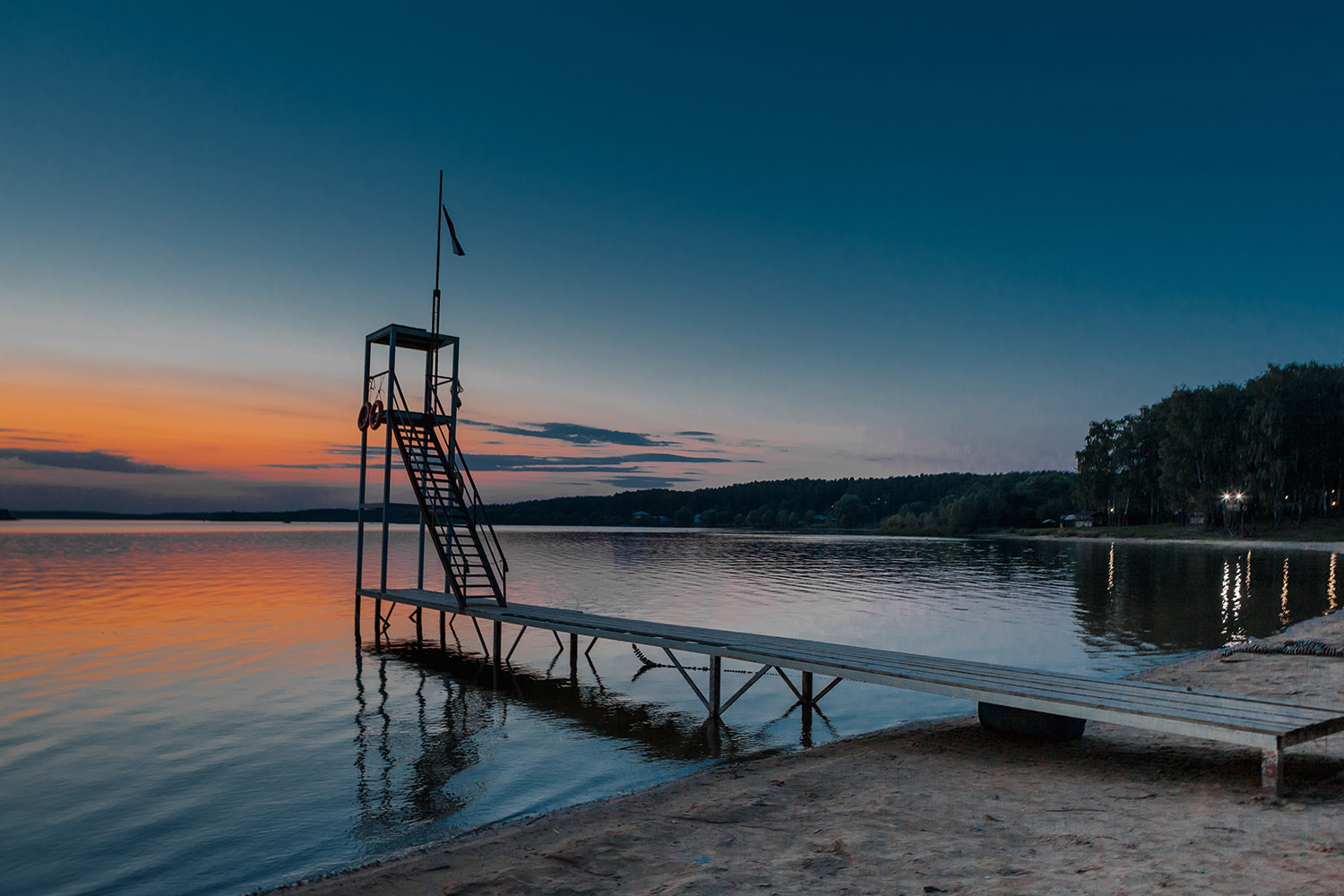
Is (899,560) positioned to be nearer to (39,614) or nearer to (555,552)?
(555,552)

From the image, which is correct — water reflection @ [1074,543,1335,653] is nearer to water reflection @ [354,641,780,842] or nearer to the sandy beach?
the sandy beach

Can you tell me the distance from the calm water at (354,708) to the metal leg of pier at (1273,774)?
5.39 metres

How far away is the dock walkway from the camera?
7.07m

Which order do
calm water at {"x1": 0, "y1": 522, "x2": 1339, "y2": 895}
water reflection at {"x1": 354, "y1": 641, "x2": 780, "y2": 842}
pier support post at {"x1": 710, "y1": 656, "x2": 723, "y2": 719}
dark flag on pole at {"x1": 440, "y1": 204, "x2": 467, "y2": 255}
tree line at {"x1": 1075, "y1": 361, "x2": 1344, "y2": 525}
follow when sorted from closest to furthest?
calm water at {"x1": 0, "y1": 522, "x2": 1339, "y2": 895}
water reflection at {"x1": 354, "y1": 641, "x2": 780, "y2": 842}
pier support post at {"x1": 710, "y1": 656, "x2": 723, "y2": 719}
dark flag on pole at {"x1": 440, "y1": 204, "x2": 467, "y2": 255}
tree line at {"x1": 1075, "y1": 361, "x2": 1344, "y2": 525}

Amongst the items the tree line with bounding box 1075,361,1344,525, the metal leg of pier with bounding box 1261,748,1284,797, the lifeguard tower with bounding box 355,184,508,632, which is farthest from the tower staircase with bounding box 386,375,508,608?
the tree line with bounding box 1075,361,1344,525

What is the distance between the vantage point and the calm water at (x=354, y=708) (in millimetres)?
7898

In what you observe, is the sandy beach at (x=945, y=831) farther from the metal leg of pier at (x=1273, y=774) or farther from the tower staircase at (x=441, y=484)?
the tower staircase at (x=441, y=484)

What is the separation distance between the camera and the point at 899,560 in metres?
60.4

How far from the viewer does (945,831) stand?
6453mm

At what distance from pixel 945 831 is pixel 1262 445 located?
265ft

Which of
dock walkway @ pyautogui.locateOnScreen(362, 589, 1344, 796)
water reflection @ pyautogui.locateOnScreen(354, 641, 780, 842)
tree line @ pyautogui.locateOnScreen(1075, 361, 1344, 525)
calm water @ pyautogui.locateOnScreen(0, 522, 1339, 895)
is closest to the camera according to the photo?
dock walkway @ pyautogui.locateOnScreen(362, 589, 1344, 796)

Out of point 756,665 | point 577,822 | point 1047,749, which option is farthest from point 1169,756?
point 756,665

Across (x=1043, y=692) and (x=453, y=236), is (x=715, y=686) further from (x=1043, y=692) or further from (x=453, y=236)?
(x=453, y=236)

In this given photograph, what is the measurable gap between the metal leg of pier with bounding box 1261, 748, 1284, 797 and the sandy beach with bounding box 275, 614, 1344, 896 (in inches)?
4.9
